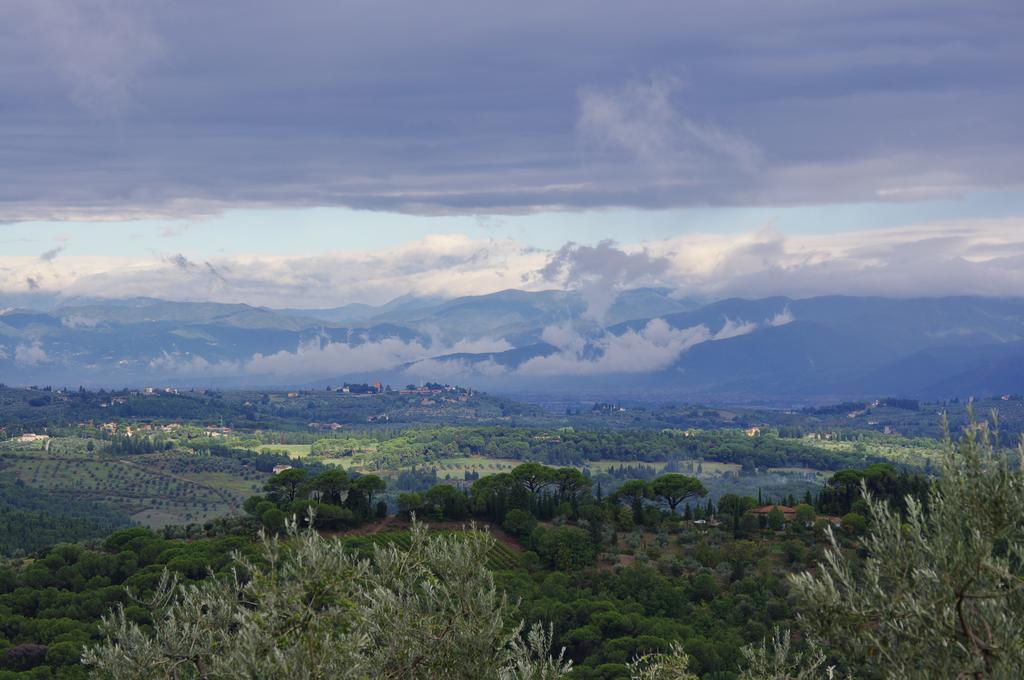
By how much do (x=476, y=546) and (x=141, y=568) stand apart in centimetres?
6017

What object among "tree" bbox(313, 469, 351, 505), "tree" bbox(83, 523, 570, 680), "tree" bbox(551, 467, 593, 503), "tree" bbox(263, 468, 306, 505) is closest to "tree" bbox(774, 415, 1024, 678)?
"tree" bbox(83, 523, 570, 680)

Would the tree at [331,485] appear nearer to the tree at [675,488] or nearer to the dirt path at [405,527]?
the dirt path at [405,527]

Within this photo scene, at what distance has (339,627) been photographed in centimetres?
2408

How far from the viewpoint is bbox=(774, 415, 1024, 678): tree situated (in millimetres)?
15852

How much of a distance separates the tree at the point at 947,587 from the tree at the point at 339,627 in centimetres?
997

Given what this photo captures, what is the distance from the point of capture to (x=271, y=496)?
358 ft

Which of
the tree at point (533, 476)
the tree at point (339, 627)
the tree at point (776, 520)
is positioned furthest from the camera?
the tree at point (533, 476)

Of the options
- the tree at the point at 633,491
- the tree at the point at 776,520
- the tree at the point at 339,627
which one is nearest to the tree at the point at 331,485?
the tree at the point at 633,491

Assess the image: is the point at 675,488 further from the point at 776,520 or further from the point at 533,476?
the point at 776,520

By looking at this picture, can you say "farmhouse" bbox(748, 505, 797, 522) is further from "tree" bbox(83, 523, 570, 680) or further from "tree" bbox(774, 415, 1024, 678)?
"tree" bbox(774, 415, 1024, 678)

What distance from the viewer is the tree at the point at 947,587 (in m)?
15.9

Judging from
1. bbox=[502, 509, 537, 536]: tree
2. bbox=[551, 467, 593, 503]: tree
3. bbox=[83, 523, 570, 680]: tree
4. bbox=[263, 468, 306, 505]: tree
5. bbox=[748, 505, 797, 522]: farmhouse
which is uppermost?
bbox=[83, 523, 570, 680]: tree

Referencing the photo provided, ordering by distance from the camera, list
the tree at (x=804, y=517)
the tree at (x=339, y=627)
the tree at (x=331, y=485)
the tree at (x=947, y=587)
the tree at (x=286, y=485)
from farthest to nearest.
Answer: the tree at (x=286, y=485)
the tree at (x=331, y=485)
the tree at (x=804, y=517)
the tree at (x=339, y=627)
the tree at (x=947, y=587)

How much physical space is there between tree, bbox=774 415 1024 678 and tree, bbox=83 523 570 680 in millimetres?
9973
